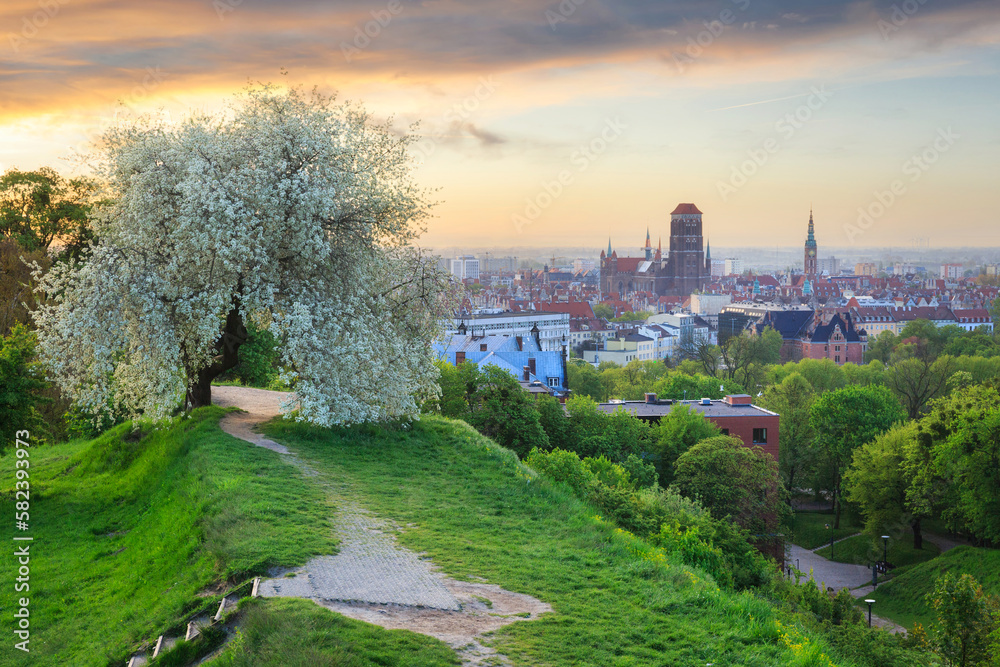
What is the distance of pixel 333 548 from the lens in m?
11.5

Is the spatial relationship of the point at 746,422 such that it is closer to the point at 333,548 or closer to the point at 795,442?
the point at 795,442

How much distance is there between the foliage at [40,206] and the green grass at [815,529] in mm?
39818

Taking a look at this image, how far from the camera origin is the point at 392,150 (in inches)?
794

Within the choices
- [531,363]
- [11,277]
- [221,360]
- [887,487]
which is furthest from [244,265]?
[531,363]

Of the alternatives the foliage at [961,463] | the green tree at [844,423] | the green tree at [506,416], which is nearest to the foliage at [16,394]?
the green tree at [506,416]

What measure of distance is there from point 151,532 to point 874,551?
39.7 meters

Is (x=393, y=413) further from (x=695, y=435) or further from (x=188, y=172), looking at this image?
(x=695, y=435)

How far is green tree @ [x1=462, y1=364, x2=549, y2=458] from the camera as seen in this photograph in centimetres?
3195

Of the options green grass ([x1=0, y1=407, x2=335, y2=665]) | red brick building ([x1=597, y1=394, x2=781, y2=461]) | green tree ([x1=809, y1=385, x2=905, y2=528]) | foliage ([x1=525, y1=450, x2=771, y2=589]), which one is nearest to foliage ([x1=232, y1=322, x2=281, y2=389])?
green grass ([x1=0, y1=407, x2=335, y2=665])

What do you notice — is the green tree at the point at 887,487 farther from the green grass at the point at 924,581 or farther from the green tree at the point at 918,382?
the green tree at the point at 918,382

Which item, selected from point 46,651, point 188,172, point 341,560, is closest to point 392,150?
point 188,172

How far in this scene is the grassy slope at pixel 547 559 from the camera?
30.9 ft

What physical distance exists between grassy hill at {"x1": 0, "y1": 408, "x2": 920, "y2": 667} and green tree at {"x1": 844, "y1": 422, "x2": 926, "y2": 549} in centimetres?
3148

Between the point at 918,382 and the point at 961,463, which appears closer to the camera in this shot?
the point at 961,463
